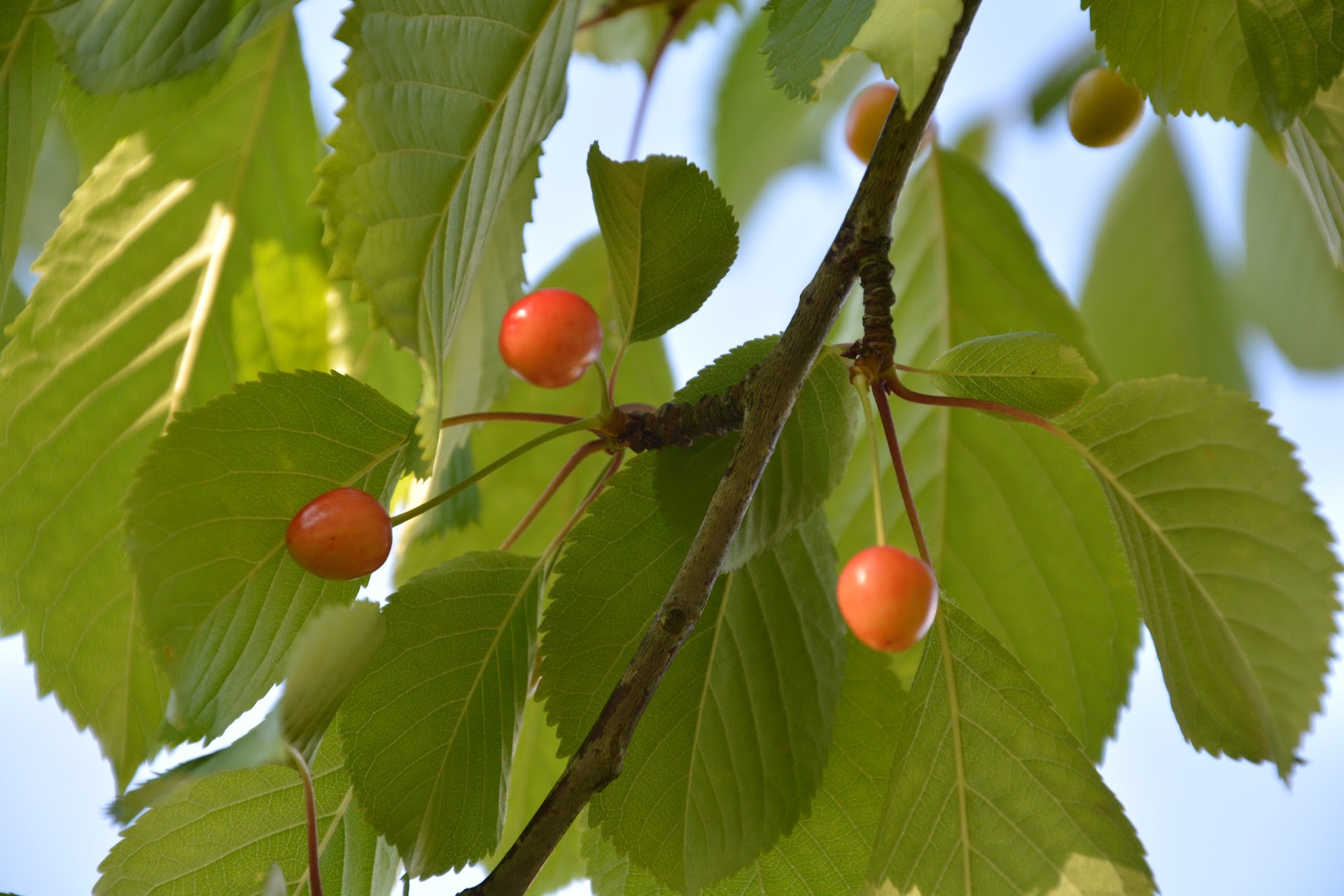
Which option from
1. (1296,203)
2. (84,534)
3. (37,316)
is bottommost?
(84,534)

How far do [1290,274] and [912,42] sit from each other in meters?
0.83

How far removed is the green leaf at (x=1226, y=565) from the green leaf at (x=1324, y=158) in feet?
0.34

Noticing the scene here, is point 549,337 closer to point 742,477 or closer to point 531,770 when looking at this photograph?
point 742,477

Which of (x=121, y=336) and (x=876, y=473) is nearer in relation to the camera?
(x=876, y=473)

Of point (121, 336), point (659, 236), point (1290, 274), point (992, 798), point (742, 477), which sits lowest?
point (992, 798)

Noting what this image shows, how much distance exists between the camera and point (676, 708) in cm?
50

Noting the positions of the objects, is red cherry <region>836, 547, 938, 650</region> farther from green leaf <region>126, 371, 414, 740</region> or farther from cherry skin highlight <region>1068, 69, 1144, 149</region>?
cherry skin highlight <region>1068, 69, 1144, 149</region>

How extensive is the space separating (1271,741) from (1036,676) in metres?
0.23

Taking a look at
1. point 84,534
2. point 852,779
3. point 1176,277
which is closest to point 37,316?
point 84,534

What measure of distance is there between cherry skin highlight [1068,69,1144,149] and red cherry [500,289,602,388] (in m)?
0.34

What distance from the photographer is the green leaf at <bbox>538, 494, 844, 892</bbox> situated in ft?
1.60

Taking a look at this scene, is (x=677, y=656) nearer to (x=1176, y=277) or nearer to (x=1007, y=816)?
(x=1007, y=816)

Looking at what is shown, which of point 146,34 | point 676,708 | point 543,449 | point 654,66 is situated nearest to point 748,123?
point 654,66

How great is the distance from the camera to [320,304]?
73 cm
